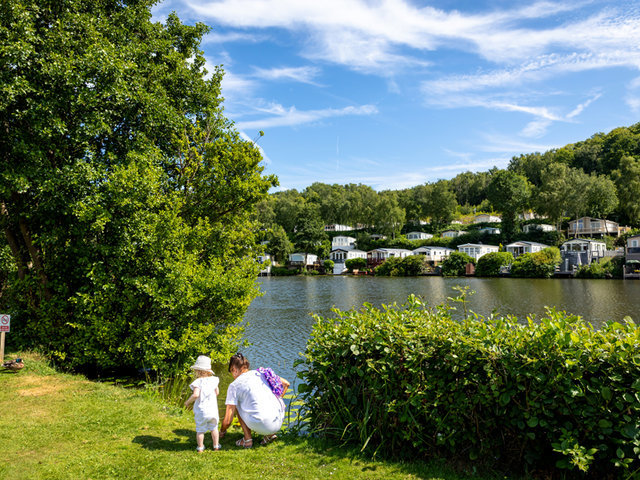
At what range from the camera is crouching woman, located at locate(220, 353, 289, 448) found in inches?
232

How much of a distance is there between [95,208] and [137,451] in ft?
21.3

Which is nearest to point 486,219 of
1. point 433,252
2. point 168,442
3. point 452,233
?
point 452,233

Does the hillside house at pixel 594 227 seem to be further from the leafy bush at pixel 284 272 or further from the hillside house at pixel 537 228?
the leafy bush at pixel 284 272

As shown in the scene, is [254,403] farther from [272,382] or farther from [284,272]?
[284,272]

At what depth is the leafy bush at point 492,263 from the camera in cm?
7075

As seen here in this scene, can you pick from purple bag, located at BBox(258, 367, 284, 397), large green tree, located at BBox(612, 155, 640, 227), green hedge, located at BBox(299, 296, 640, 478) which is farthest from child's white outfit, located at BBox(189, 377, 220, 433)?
large green tree, located at BBox(612, 155, 640, 227)

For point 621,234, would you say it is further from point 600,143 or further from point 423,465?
point 423,465

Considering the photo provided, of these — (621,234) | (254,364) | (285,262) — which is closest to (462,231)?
(621,234)

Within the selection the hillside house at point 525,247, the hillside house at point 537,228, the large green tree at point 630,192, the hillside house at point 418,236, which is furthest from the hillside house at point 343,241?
the large green tree at point 630,192

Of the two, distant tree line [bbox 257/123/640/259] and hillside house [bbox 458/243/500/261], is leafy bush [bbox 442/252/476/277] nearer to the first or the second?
hillside house [bbox 458/243/500/261]

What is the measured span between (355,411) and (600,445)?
2.95 m

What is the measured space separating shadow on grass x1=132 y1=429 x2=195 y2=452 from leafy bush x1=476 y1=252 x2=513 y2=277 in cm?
7172

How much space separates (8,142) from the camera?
10.7 m

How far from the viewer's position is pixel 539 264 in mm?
65812
